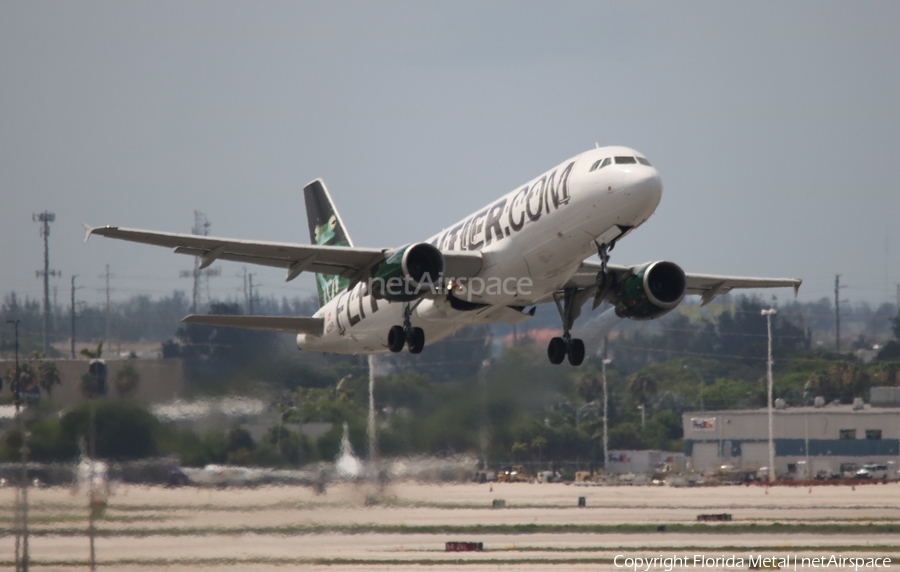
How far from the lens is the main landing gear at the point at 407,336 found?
1272 inches

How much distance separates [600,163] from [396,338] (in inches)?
320

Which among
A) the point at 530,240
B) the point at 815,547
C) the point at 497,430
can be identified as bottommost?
the point at 815,547

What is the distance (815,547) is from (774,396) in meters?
42.3

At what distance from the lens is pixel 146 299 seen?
68.1 m

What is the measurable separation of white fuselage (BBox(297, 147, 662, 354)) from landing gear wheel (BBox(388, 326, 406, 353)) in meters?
0.62

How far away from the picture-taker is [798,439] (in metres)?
74.2

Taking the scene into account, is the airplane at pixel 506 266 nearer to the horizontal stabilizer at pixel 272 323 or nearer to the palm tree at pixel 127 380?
the horizontal stabilizer at pixel 272 323

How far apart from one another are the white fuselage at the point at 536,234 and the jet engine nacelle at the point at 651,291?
199cm

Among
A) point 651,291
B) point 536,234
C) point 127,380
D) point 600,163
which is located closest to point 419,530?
point 127,380

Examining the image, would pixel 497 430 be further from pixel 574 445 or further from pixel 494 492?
pixel 574 445

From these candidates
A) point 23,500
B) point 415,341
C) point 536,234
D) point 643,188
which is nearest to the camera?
point 643,188

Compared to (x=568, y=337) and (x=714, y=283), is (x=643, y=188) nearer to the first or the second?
(x=568, y=337)

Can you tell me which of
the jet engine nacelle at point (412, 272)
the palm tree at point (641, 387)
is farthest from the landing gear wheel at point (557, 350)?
the palm tree at point (641, 387)

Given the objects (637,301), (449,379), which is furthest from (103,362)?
(637,301)
